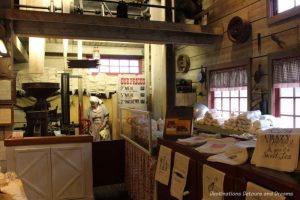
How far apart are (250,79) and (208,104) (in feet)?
3.57

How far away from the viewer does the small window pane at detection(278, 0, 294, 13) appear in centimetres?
297

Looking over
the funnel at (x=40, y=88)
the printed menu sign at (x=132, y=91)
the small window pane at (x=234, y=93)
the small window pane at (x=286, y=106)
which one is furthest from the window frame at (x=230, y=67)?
the printed menu sign at (x=132, y=91)

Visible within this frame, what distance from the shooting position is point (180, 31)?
13.0 feet

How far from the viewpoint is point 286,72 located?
2.95 metres

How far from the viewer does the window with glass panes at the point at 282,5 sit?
9.60 ft

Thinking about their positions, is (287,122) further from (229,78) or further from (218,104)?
(218,104)

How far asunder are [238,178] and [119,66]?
265 inches

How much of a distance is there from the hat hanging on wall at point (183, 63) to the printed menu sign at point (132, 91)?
1569 millimetres

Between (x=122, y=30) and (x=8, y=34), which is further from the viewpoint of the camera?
(x=122, y=30)

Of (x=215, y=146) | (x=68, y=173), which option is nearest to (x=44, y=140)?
(x=68, y=173)

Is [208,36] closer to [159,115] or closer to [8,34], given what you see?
[159,115]

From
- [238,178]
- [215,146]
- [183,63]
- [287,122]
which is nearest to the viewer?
[238,178]

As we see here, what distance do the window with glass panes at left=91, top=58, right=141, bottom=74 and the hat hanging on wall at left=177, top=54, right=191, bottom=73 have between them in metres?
2.83

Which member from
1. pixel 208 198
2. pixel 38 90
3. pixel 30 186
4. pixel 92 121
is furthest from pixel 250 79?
pixel 92 121
